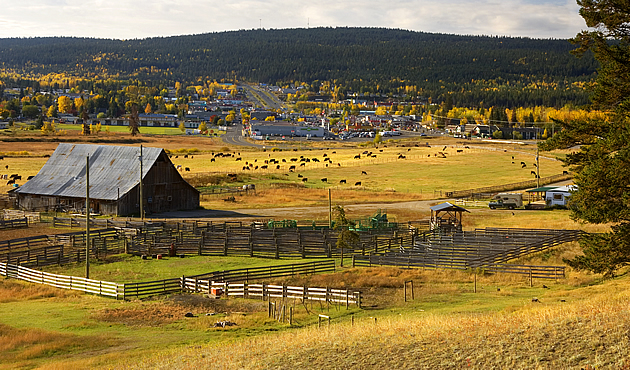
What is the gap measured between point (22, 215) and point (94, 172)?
31.3ft

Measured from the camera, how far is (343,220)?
1885 inches

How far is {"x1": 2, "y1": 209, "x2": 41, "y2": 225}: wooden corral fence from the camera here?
61409mm

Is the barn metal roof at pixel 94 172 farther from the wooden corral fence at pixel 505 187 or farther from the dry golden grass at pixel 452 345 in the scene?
the dry golden grass at pixel 452 345

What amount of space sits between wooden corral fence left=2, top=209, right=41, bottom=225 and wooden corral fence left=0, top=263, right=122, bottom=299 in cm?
2171

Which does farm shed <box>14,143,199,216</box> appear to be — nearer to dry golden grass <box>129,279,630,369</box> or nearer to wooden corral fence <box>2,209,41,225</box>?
wooden corral fence <box>2,209,41,225</box>

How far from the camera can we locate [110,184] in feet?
220

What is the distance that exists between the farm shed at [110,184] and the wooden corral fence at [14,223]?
7782mm

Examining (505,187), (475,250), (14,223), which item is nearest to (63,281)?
(475,250)

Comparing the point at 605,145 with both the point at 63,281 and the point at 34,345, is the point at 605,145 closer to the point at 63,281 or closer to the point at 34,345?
the point at 34,345

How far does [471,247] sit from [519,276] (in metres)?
6.41

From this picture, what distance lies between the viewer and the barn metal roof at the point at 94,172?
66.9m

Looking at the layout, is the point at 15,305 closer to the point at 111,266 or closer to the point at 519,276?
the point at 111,266

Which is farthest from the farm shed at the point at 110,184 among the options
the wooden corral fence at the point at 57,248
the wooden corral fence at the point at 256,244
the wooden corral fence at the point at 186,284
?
the wooden corral fence at the point at 186,284

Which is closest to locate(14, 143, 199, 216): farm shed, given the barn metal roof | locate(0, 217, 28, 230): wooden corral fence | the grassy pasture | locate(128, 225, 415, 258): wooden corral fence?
the barn metal roof
